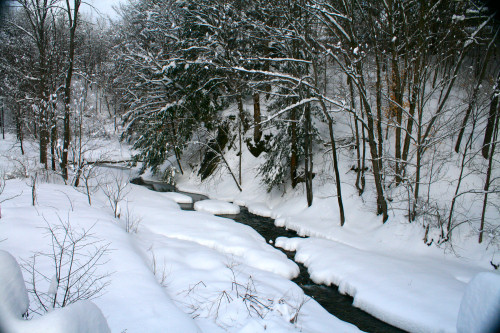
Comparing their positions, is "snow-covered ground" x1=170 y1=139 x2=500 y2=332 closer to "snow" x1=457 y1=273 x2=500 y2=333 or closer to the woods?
the woods

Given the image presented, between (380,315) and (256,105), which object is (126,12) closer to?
(256,105)

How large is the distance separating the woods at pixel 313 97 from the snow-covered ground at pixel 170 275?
409 cm

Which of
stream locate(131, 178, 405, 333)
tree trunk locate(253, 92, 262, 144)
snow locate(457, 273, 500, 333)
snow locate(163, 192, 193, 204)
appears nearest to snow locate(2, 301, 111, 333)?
snow locate(457, 273, 500, 333)

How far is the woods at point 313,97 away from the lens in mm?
9562

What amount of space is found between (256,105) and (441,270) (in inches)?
561

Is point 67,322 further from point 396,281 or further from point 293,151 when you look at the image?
point 293,151

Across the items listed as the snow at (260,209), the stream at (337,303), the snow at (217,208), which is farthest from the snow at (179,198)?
the stream at (337,303)

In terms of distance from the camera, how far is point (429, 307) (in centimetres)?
611

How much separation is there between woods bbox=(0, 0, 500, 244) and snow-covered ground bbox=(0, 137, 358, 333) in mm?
4089

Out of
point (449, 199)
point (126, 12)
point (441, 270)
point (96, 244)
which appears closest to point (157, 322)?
point (96, 244)

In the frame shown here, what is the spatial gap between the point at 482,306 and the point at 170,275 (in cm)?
578

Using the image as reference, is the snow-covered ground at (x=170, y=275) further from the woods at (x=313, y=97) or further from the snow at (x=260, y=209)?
the snow at (x=260, y=209)

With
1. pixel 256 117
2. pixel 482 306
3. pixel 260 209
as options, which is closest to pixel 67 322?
pixel 482 306

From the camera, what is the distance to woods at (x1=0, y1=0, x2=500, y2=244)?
9562mm
